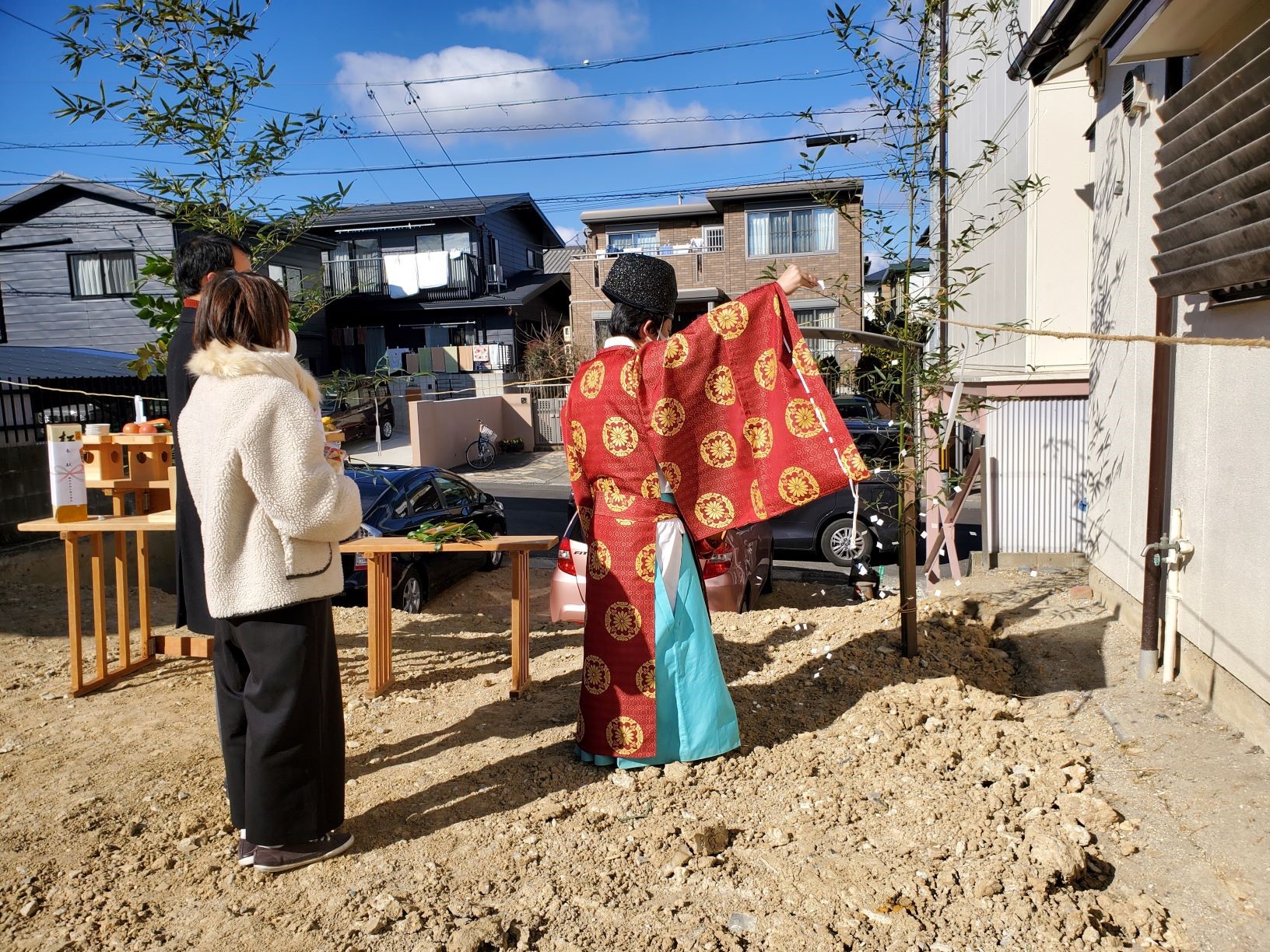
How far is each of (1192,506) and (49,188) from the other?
77.4ft

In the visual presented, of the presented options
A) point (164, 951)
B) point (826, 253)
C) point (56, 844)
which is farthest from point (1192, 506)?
point (826, 253)

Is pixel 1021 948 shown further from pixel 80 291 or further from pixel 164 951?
pixel 80 291

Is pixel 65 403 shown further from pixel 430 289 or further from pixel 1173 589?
pixel 430 289

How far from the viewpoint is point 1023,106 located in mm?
7941

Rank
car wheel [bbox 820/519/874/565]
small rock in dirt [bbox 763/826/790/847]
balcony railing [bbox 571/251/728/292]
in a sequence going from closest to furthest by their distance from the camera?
small rock in dirt [bbox 763/826/790/847]
car wheel [bbox 820/519/874/565]
balcony railing [bbox 571/251/728/292]

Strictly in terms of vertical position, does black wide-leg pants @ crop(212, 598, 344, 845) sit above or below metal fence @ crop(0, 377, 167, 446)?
below

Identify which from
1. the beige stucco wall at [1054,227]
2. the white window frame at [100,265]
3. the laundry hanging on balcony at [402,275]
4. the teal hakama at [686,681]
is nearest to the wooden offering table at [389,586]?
the teal hakama at [686,681]

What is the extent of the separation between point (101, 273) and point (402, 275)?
8536mm

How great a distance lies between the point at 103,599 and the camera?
4.51 meters

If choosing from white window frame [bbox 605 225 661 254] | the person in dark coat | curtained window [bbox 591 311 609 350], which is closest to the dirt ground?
the person in dark coat

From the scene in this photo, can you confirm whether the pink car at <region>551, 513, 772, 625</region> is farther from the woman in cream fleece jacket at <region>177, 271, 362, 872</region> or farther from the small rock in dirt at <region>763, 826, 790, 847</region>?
the woman in cream fleece jacket at <region>177, 271, 362, 872</region>

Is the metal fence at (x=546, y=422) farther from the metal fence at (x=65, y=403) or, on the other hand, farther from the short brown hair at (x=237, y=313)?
the short brown hair at (x=237, y=313)

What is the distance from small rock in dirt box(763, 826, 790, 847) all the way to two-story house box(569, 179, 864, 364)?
22.4 metres

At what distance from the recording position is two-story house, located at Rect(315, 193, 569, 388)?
27000 millimetres
